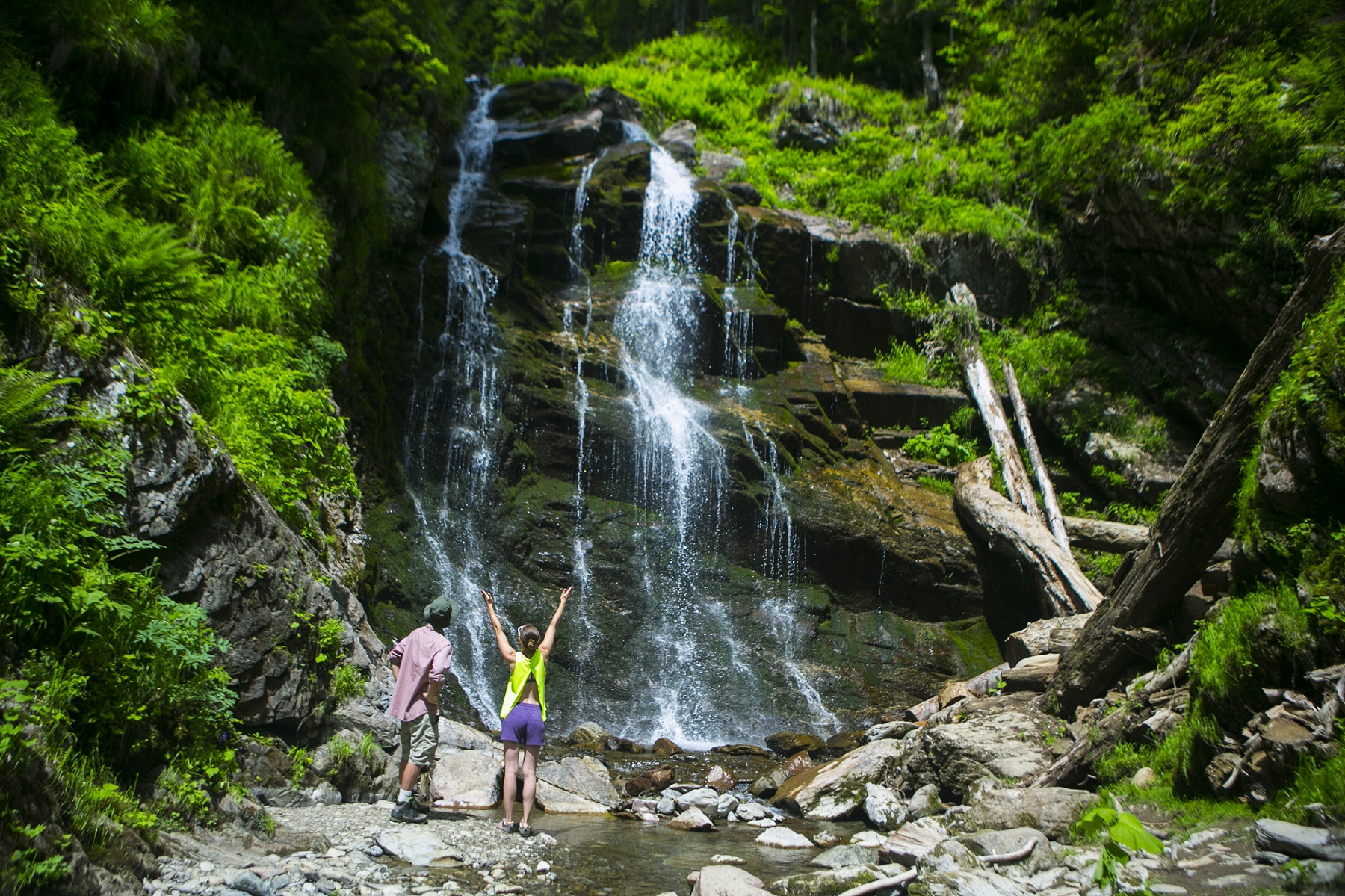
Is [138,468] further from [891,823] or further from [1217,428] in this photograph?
[1217,428]

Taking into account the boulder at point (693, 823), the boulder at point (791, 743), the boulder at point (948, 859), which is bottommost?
the boulder at point (693, 823)

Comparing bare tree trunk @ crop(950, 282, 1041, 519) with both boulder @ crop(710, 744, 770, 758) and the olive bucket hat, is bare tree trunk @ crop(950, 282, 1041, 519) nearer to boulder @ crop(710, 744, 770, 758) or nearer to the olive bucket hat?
boulder @ crop(710, 744, 770, 758)

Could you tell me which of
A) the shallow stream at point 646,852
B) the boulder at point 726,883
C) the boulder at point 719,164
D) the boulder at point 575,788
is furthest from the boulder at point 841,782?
the boulder at point 719,164

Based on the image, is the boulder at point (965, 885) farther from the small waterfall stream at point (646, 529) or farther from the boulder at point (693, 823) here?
the small waterfall stream at point (646, 529)

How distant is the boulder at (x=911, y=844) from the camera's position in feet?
16.3

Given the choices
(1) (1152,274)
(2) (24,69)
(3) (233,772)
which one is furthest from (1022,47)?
(3) (233,772)

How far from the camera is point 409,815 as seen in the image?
516cm

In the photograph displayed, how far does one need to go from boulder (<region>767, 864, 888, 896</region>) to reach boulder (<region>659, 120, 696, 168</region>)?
62.6ft

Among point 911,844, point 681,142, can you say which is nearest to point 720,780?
point 911,844

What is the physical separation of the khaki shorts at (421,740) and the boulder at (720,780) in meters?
3.77

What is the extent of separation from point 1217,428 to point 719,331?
10634 mm

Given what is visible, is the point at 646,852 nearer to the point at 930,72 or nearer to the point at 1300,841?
the point at 1300,841

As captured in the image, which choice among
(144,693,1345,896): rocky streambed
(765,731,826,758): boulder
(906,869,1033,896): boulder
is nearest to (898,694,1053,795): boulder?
(144,693,1345,896): rocky streambed

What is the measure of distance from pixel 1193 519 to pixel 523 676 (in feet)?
18.7
